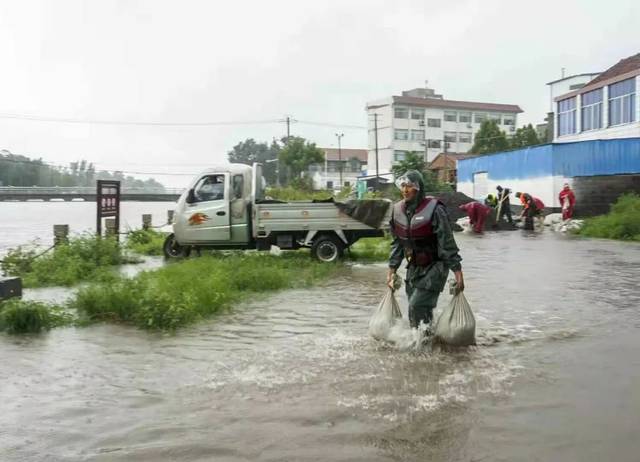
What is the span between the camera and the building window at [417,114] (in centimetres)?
7619

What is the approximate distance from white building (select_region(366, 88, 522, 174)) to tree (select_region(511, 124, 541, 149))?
50.4 feet

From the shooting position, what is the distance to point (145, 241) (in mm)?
18859

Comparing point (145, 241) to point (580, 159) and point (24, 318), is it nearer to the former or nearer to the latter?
point (24, 318)

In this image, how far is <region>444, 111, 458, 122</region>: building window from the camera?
258 ft

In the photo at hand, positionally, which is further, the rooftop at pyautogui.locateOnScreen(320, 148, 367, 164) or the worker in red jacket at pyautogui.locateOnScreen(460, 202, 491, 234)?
the rooftop at pyautogui.locateOnScreen(320, 148, 367, 164)

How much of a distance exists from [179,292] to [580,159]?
23434 millimetres

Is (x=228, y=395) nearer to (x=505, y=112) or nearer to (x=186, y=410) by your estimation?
(x=186, y=410)

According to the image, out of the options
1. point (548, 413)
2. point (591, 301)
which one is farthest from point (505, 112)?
point (548, 413)

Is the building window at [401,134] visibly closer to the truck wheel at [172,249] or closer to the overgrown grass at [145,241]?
the overgrown grass at [145,241]

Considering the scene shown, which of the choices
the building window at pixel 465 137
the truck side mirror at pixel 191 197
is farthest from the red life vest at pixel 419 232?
the building window at pixel 465 137

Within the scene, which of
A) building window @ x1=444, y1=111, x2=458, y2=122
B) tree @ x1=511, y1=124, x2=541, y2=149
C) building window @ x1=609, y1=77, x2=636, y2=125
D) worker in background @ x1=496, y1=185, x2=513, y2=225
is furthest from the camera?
building window @ x1=444, y1=111, x2=458, y2=122

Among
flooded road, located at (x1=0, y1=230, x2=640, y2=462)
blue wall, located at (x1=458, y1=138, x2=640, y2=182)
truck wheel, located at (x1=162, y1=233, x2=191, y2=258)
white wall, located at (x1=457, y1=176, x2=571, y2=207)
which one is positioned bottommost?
flooded road, located at (x1=0, y1=230, x2=640, y2=462)

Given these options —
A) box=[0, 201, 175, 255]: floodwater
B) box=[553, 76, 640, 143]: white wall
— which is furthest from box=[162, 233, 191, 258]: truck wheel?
box=[553, 76, 640, 143]: white wall

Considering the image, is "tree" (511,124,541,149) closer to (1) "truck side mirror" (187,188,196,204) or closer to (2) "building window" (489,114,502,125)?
(2) "building window" (489,114,502,125)
